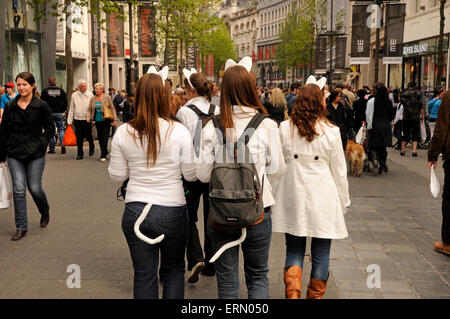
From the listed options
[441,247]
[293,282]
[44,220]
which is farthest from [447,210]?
[44,220]

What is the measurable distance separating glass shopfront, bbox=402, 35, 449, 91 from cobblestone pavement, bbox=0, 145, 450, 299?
19686 millimetres

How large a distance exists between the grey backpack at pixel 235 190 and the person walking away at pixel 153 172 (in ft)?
0.87

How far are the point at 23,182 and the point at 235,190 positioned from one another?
4.46 meters

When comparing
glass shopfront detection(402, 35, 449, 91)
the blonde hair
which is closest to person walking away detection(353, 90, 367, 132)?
the blonde hair

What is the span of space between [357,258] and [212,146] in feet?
10.3

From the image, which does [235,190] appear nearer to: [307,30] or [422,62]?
[422,62]

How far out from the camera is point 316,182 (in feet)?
15.3

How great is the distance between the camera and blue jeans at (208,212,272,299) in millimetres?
3793

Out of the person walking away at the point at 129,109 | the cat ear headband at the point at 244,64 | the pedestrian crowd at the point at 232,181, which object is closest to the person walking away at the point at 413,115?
the person walking away at the point at 129,109

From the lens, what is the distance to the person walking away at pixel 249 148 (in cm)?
378

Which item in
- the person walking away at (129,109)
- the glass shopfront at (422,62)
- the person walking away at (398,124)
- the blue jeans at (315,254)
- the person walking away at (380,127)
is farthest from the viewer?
the glass shopfront at (422,62)

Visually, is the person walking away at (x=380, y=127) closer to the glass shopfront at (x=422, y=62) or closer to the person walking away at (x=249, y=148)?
the person walking away at (x=249, y=148)
